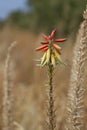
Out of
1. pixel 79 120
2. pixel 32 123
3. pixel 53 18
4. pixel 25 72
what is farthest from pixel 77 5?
pixel 79 120

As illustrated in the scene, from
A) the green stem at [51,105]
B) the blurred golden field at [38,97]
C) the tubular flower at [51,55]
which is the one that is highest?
the tubular flower at [51,55]

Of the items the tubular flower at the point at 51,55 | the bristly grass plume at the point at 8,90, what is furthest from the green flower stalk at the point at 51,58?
the bristly grass plume at the point at 8,90

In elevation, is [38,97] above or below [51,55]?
below

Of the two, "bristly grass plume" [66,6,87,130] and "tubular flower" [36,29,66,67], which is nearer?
"tubular flower" [36,29,66,67]

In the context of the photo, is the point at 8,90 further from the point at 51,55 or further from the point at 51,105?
the point at 51,55

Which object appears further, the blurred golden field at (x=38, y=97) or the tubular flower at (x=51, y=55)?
the blurred golden field at (x=38, y=97)

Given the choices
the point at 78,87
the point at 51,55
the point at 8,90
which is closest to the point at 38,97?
the point at 8,90

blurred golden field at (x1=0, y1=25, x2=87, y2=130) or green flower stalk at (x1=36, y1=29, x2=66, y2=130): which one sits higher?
green flower stalk at (x1=36, y1=29, x2=66, y2=130)

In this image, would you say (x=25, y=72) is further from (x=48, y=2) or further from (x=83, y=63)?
(x=48, y=2)

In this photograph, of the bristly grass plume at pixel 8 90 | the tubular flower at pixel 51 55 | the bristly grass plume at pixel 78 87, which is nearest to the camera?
the tubular flower at pixel 51 55

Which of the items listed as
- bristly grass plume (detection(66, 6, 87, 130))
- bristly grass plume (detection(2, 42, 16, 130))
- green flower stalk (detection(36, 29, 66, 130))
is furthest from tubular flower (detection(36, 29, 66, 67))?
bristly grass plume (detection(2, 42, 16, 130))

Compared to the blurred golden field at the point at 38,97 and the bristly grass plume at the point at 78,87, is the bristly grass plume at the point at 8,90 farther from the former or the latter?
the bristly grass plume at the point at 78,87

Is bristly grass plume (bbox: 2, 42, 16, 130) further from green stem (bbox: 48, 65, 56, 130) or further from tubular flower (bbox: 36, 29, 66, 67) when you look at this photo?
tubular flower (bbox: 36, 29, 66, 67)

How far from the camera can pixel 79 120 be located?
199cm
